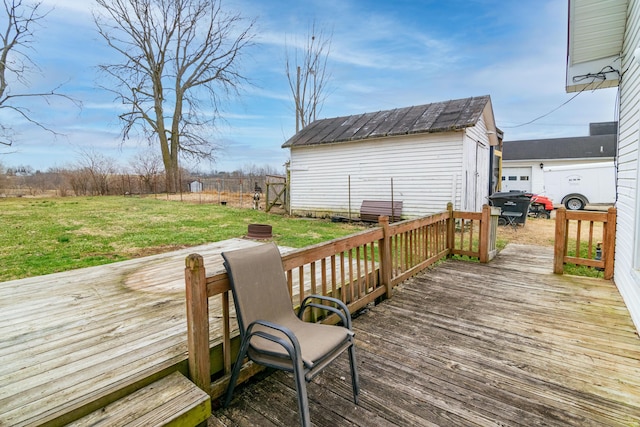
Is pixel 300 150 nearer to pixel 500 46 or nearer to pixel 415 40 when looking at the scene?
pixel 415 40

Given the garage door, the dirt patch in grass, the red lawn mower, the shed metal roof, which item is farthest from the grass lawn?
the garage door

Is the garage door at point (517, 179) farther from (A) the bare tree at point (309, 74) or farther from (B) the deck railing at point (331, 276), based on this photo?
(B) the deck railing at point (331, 276)

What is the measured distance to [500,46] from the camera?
487 inches

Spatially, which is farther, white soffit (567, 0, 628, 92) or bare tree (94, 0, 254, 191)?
bare tree (94, 0, 254, 191)

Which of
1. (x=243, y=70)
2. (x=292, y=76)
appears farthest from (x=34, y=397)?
(x=292, y=76)

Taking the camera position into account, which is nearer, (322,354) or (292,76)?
(322,354)

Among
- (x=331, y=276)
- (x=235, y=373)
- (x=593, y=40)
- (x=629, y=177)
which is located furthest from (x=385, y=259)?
(x=593, y=40)

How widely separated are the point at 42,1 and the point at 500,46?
16.1 metres

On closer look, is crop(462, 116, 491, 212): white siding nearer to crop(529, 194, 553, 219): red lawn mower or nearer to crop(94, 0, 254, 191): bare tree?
crop(529, 194, 553, 219): red lawn mower

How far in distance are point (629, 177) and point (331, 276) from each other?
3.78m

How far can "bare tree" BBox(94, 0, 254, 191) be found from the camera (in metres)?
18.2

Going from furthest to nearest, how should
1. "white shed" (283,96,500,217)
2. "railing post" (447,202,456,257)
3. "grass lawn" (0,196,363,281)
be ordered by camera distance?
"white shed" (283,96,500,217) → "railing post" (447,202,456,257) → "grass lawn" (0,196,363,281)

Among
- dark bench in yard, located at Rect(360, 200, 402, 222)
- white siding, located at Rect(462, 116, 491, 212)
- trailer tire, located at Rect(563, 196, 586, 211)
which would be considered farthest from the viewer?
trailer tire, located at Rect(563, 196, 586, 211)

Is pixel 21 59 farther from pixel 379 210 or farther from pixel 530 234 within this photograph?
pixel 530 234
